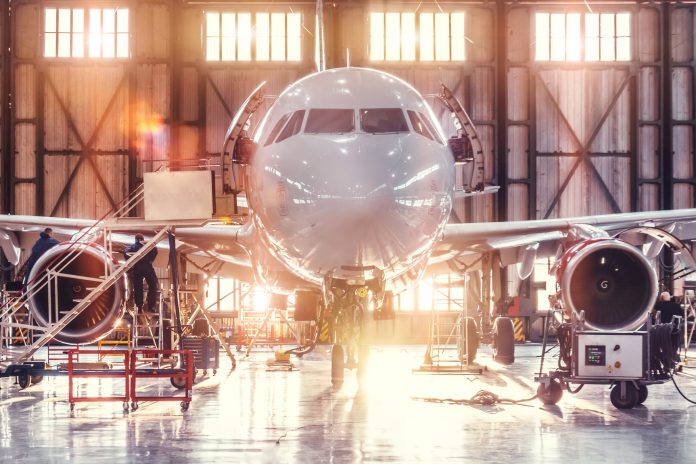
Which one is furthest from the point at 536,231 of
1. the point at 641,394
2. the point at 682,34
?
the point at 682,34

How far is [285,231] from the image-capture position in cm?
1052

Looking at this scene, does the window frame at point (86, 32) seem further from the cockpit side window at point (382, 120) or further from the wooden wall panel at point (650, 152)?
the cockpit side window at point (382, 120)

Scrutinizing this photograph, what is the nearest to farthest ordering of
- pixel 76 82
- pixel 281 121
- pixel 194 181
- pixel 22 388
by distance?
pixel 281 121 → pixel 194 181 → pixel 22 388 → pixel 76 82

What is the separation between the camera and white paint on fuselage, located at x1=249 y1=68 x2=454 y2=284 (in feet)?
31.4

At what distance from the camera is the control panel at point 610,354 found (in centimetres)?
1177

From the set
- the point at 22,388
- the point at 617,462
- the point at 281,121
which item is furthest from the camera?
the point at 22,388

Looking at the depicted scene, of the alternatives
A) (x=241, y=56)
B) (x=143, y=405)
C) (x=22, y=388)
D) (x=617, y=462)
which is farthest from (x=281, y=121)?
(x=241, y=56)

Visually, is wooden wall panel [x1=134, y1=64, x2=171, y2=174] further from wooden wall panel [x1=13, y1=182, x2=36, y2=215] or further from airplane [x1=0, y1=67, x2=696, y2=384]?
airplane [x1=0, y1=67, x2=696, y2=384]

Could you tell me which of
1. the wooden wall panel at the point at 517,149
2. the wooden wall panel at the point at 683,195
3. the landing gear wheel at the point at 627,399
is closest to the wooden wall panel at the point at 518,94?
the wooden wall panel at the point at 517,149

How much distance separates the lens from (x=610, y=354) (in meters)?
11.9

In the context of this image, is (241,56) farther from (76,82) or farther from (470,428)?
(470,428)

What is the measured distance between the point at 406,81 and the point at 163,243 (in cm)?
1462

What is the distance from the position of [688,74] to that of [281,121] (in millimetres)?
22153

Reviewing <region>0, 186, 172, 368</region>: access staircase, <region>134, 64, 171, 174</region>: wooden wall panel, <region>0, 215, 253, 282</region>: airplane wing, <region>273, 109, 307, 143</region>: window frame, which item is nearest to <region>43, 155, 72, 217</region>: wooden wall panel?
<region>134, 64, 171, 174</region>: wooden wall panel
